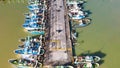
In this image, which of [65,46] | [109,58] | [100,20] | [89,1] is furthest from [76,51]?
[89,1]

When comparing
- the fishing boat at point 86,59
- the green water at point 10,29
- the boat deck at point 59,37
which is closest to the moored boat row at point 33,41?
the green water at point 10,29

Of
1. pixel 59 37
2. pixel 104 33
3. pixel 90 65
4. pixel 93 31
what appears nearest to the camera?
pixel 90 65

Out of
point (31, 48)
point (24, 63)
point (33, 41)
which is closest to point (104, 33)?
point (33, 41)

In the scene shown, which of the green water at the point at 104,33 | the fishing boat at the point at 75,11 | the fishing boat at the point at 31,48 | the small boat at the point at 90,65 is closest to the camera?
the small boat at the point at 90,65

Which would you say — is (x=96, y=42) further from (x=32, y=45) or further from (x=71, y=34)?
(x=32, y=45)

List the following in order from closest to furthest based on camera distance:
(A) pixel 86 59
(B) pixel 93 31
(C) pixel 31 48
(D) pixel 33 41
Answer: (A) pixel 86 59
(C) pixel 31 48
(D) pixel 33 41
(B) pixel 93 31

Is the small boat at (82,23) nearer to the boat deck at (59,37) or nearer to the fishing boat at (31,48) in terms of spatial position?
the boat deck at (59,37)

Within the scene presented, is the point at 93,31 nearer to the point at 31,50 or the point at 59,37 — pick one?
the point at 59,37
